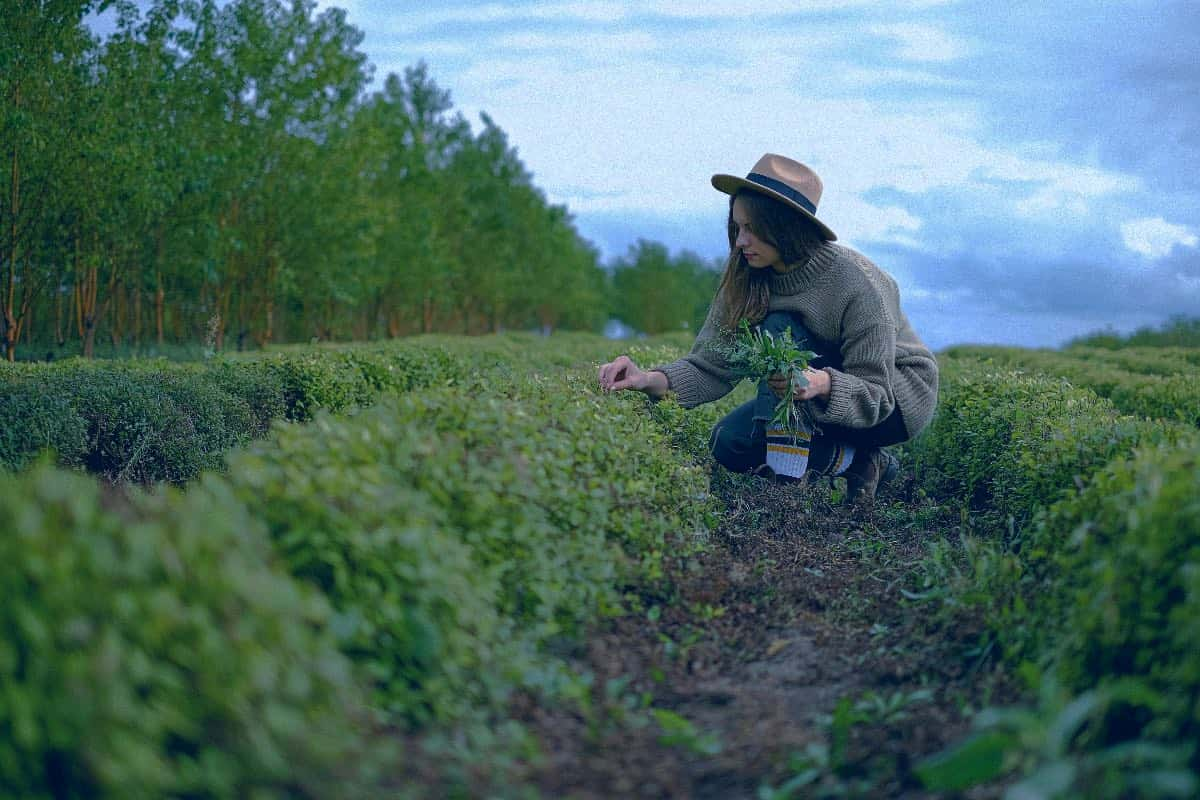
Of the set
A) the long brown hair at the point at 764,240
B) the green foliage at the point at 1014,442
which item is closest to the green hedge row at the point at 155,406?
the long brown hair at the point at 764,240

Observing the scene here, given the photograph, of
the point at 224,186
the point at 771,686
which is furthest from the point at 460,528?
the point at 224,186

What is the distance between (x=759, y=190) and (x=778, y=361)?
2.81 feet

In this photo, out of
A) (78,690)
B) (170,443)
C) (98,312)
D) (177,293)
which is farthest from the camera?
(177,293)

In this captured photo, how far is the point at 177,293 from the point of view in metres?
21.0

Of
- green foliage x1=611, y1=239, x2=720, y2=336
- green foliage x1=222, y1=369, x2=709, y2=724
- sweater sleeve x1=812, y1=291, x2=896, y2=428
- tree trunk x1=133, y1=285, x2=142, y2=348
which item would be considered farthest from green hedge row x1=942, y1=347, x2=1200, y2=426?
green foliage x1=611, y1=239, x2=720, y2=336

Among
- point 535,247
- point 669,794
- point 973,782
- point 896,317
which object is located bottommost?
point 669,794

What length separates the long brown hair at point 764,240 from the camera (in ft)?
16.2

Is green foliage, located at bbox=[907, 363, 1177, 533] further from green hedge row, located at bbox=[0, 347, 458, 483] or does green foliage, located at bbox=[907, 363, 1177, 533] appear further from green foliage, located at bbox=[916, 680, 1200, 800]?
green hedge row, located at bbox=[0, 347, 458, 483]

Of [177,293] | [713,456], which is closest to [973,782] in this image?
[713,456]

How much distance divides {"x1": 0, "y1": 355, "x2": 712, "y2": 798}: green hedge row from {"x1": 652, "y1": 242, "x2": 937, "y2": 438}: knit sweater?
4.62 feet

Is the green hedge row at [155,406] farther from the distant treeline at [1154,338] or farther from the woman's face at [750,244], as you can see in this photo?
the distant treeline at [1154,338]

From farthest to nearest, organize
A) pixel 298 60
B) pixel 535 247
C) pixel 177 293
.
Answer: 1. pixel 535 247
2. pixel 177 293
3. pixel 298 60

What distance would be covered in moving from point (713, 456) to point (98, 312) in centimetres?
1408

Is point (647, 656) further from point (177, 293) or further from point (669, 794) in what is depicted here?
point (177, 293)
